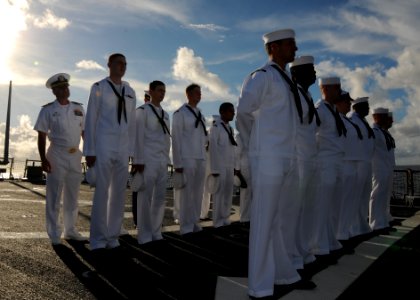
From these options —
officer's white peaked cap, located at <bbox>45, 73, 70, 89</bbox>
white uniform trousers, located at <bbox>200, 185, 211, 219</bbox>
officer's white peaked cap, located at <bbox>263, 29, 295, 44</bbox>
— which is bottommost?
white uniform trousers, located at <bbox>200, 185, 211, 219</bbox>

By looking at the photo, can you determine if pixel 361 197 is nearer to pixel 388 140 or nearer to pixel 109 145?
pixel 388 140

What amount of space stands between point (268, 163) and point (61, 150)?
410cm

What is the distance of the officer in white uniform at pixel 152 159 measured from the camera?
266 inches

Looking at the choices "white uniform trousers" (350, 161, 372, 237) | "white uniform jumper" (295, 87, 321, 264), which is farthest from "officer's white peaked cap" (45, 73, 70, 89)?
"white uniform trousers" (350, 161, 372, 237)

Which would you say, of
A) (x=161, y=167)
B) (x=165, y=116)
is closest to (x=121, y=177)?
(x=161, y=167)

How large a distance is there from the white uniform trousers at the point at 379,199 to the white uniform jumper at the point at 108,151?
18.0ft

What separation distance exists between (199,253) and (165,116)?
2.45m

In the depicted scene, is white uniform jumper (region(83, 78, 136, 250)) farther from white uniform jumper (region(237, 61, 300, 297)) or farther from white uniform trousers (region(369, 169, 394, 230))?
white uniform trousers (region(369, 169, 394, 230))

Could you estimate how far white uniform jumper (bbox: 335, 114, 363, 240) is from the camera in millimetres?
7340

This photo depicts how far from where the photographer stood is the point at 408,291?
13.5 ft

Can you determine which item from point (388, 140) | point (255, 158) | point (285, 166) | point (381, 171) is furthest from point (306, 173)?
point (388, 140)

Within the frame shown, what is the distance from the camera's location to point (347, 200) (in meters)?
7.44

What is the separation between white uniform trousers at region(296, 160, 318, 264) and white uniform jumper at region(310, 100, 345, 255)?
0.59 metres

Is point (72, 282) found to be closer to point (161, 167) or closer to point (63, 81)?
point (161, 167)
